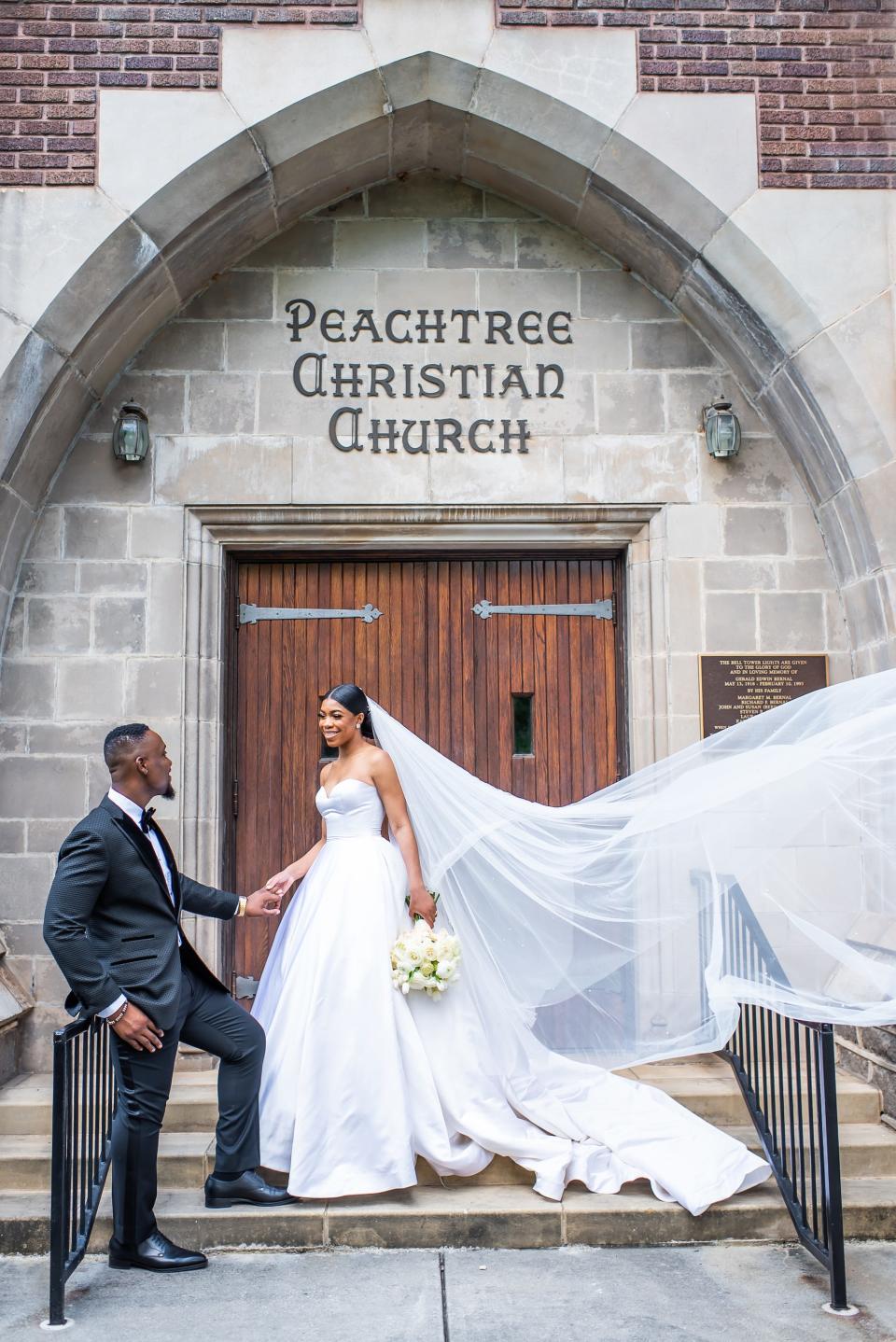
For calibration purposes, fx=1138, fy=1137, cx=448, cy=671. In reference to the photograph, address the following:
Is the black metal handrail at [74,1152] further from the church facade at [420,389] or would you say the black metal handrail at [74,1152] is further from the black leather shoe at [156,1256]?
the church facade at [420,389]

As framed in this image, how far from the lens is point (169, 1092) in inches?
158

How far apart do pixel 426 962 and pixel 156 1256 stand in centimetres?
130

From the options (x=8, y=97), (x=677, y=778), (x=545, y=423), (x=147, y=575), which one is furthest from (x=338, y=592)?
(x=8, y=97)

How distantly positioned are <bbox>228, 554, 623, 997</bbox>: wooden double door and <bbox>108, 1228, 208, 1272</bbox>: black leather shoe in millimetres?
1977

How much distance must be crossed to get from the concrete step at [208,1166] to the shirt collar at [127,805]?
1.40 metres

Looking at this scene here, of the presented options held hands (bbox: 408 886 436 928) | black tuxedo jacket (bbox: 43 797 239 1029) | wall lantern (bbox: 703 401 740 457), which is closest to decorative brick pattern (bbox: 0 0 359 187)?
wall lantern (bbox: 703 401 740 457)

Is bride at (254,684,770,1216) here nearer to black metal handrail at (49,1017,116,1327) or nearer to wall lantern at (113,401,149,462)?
black metal handrail at (49,1017,116,1327)

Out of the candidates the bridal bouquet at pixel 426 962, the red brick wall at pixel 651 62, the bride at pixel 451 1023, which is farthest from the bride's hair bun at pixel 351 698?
the red brick wall at pixel 651 62

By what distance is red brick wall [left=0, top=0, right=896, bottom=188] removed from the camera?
5.23m

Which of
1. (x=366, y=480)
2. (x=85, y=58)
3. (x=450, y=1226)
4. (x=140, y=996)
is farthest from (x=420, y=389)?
(x=450, y=1226)

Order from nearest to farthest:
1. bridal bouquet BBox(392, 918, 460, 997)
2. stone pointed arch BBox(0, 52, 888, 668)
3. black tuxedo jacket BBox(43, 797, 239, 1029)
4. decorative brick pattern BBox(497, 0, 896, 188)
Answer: black tuxedo jacket BBox(43, 797, 239, 1029)
bridal bouquet BBox(392, 918, 460, 997)
stone pointed arch BBox(0, 52, 888, 668)
decorative brick pattern BBox(497, 0, 896, 188)

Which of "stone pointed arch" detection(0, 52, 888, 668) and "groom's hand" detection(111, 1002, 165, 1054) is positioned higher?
"stone pointed arch" detection(0, 52, 888, 668)

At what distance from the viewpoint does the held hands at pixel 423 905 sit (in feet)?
14.4

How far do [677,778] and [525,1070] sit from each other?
1.26 meters
